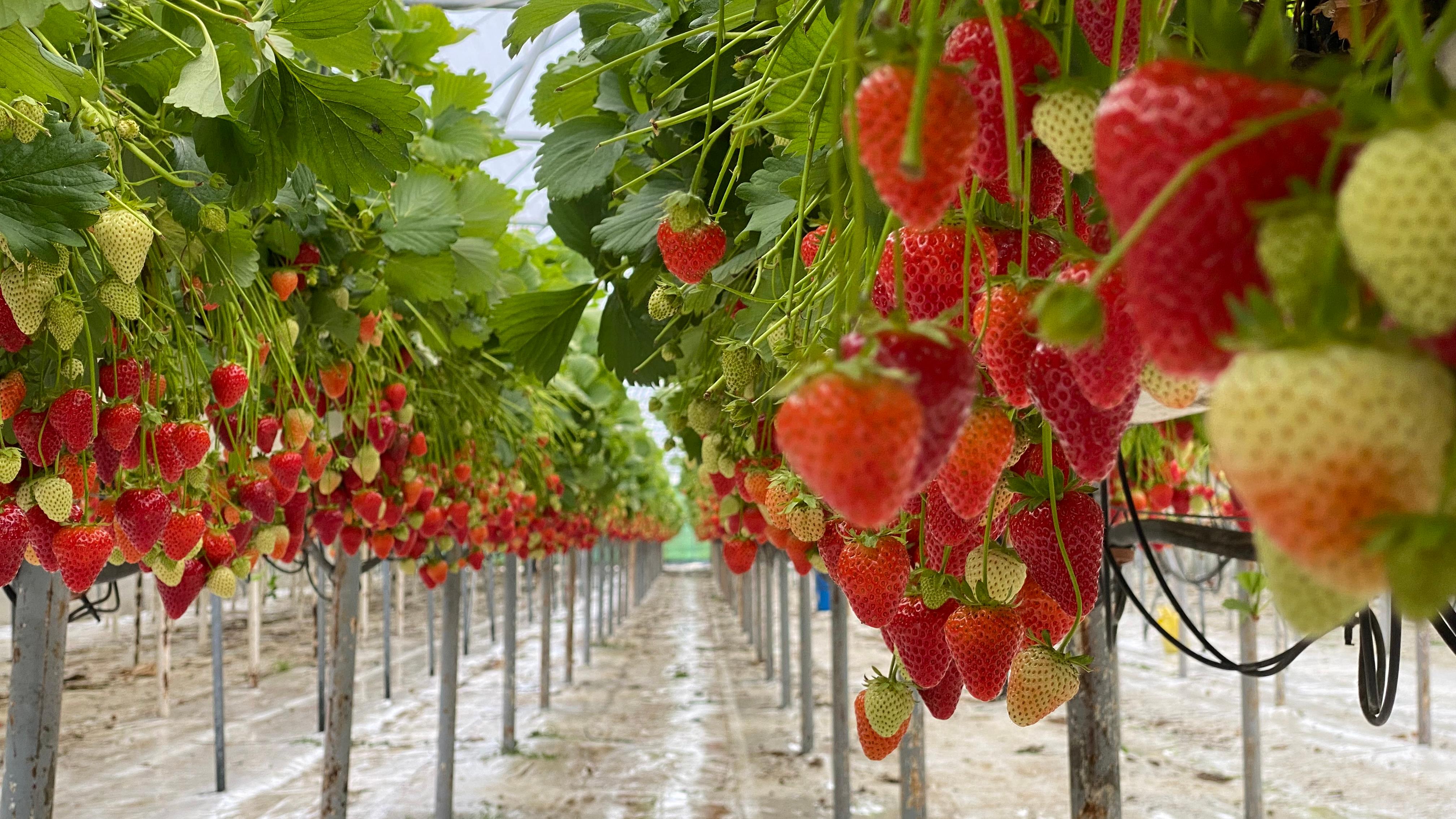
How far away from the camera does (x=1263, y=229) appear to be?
29 centimetres

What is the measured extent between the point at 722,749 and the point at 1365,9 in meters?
7.84

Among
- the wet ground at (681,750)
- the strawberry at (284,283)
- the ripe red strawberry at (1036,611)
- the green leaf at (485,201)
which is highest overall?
the green leaf at (485,201)

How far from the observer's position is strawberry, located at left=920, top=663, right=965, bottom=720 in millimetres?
840

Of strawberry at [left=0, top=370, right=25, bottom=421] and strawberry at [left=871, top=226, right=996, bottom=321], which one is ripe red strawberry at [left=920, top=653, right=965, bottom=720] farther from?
strawberry at [left=0, top=370, right=25, bottom=421]

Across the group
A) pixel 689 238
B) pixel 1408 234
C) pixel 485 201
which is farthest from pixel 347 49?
pixel 1408 234

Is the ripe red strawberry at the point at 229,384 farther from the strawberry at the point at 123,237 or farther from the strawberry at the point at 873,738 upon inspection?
the strawberry at the point at 873,738

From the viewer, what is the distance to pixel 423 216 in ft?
7.86

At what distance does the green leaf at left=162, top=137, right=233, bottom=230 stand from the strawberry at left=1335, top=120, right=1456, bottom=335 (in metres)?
1.56

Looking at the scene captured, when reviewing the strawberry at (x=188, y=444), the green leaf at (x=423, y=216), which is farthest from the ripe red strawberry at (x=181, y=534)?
the green leaf at (x=423, y=216)

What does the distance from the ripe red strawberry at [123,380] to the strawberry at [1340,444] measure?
5.23 feet

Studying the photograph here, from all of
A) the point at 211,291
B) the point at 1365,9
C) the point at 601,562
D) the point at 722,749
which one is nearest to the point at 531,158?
the point at 722,749

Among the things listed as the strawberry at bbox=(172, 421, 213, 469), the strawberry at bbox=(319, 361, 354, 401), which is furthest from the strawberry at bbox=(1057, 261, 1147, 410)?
the strawberry at bbox=(319, 361, 354, 401)

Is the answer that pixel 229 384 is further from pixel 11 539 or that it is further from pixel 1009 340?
pixel 1009 340

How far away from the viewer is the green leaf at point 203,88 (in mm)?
1140
